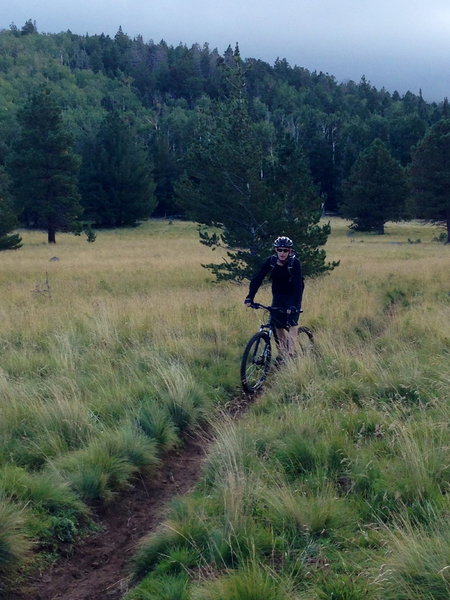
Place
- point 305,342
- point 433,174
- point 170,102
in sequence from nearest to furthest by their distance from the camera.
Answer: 1. point 305,342
2. point 433,174
3. point 170,102

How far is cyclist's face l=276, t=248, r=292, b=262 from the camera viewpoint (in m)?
7.79

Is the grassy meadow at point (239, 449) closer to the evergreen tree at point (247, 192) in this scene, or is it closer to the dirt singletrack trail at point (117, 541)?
the dirt singletrack trail at point (117, 541)

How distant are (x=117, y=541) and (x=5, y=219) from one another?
31.9 m

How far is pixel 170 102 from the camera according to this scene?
11781 centimetres

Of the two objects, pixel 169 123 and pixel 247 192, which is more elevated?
pixel 169 123

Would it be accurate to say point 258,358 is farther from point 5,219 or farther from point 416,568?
point 5,219

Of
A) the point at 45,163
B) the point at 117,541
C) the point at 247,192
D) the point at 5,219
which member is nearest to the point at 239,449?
the point at 117,541

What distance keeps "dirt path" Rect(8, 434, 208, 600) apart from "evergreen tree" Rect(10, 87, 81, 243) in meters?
36.1

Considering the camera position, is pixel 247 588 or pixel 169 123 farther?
pixel 169 123

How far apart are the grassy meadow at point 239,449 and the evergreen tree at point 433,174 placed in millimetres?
31249

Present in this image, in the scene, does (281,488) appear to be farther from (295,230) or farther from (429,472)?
(295,230)

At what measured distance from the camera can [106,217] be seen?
180ft

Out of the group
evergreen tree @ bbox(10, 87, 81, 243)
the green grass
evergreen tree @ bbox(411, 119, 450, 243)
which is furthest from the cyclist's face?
evergreen tree @ bbox(411, 119, 450, 243)

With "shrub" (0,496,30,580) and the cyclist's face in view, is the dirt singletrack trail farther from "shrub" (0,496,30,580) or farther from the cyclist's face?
the cyclist's face
